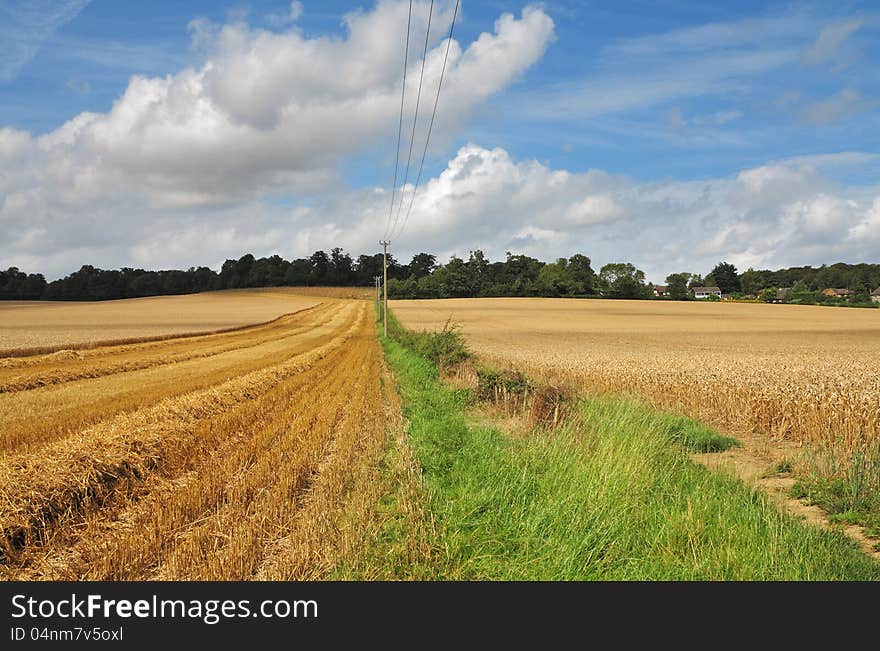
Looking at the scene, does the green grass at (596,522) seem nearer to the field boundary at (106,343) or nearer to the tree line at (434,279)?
the field boundary at (106,343)

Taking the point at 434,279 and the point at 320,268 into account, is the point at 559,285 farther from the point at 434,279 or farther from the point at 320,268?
the point at 320,268

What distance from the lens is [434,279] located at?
496ft

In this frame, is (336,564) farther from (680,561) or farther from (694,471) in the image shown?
(694,471)

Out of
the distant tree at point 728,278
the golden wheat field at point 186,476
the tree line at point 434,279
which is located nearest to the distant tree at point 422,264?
the tree line at point 434,279

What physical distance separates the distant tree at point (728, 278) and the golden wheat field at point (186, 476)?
19384cm

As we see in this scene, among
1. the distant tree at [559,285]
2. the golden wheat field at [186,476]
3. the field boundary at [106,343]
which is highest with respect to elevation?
the distant tree at [559,285]

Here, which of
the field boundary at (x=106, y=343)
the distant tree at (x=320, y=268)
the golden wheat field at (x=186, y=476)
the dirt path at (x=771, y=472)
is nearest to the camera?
Result: the golden wheat field at (x=186, y=476)

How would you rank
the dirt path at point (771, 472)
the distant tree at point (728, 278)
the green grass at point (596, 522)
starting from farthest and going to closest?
1. the distant tree at point (728, 278)
2. the dirt path at point (771, 472)
3. the green grass at point (596, 522)

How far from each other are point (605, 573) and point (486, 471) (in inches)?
122

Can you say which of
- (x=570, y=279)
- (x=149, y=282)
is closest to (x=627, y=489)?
(x=570, y=279)

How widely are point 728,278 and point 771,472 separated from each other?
200m

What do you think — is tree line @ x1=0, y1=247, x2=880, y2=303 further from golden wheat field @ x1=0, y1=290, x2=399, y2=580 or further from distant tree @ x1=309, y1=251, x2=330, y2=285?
golden wheat field @ x1=0, y1=290, x2=399, y2=580

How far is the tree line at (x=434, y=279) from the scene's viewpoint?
148 metres

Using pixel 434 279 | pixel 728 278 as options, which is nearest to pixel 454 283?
pixel 434 279
